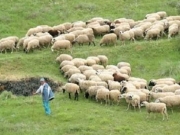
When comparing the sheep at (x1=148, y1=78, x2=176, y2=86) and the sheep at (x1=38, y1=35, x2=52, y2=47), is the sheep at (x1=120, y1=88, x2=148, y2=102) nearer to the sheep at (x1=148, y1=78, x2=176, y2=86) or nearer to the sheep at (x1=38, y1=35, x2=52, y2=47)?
the sheep at (x1=148, y1=78, x2=176, y2=86)

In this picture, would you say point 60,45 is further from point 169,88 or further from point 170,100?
point 170,100

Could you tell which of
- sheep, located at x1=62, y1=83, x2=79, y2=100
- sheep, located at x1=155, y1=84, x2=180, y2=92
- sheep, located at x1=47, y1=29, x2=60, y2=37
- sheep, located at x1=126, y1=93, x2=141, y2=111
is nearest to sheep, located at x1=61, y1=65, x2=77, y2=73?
sheep, located at x1=62, y1=83, x2=79, y2=100

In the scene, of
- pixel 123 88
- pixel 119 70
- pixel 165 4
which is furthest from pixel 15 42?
pixel 165 4

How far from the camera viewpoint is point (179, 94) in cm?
1983

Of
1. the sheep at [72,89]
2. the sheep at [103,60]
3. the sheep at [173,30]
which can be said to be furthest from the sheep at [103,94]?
the sheep at [173,30]

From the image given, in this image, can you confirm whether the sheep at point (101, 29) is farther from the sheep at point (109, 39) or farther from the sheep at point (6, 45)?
the sheep at point (6, 45)

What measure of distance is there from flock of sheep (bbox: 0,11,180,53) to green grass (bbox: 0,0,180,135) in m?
0.44

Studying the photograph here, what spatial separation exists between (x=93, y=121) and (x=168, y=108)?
325cm

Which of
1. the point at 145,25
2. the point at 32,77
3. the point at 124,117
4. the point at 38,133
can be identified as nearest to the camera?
the point at 38,133

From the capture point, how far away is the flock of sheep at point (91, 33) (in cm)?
2603

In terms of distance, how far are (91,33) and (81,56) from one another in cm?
231

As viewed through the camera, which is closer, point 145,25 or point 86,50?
point 86,50

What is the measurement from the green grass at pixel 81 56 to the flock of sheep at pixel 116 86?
15.0 inches

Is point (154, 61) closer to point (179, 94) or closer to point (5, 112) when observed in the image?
point (179, 94)
